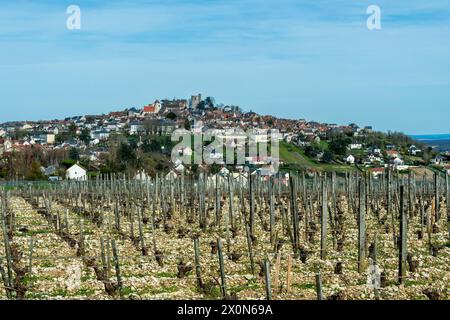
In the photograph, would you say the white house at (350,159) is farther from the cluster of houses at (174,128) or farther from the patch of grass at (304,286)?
the patch of grass at (304,286)

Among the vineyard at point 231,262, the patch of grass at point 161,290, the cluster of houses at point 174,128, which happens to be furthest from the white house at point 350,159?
the patch of grass at point 161,290

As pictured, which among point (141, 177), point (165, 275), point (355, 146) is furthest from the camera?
point (355, 146)

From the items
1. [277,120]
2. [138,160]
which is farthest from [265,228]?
[277,120]

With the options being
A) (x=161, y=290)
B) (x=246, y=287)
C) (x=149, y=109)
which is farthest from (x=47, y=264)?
(x=149, y=109)

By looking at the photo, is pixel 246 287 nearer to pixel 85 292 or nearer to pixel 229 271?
pixel 229 271

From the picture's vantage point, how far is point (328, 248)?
21.8 m

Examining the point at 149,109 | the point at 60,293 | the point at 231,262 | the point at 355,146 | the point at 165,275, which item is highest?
the point at 149,109

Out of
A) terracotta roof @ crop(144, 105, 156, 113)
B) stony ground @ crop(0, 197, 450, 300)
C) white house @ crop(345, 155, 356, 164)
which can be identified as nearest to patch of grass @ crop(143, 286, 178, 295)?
stony ground @ crop(0, 197, 450, 300)

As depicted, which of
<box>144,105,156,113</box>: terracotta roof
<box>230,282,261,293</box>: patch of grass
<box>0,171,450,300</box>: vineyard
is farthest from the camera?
<box>144,105,156,113</box>: terracotta roof

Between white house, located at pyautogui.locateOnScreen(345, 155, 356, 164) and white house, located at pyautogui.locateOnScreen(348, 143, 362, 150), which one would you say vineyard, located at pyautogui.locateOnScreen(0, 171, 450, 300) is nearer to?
white house, located at pyautogui.locateOnScreen(345, 155, 356, 164)

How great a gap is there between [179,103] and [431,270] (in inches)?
6341

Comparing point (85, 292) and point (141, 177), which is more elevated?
point (85, 292)

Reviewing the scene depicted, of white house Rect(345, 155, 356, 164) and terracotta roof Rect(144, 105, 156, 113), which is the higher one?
terracotta roof Rect(144, 105, 156, 113)
